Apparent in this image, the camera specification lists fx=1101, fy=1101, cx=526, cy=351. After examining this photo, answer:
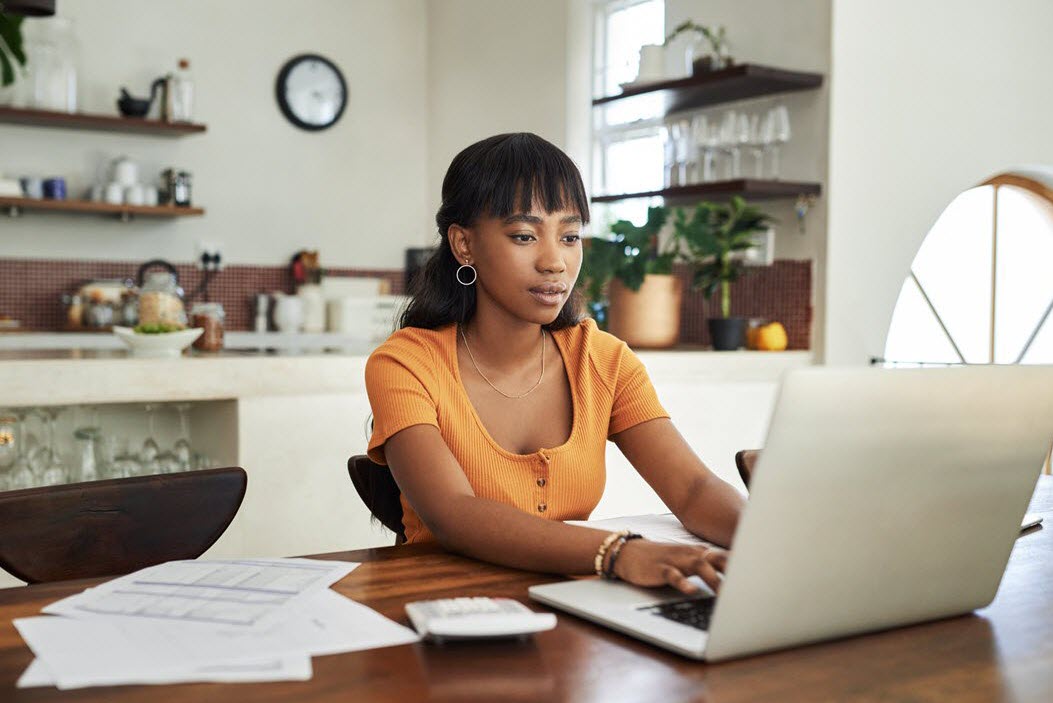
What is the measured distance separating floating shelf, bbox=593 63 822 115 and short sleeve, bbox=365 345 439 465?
2416mm

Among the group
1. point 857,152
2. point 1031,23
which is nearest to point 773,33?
point 857,152

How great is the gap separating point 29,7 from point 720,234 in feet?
7.39

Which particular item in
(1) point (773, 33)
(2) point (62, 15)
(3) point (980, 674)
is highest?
(2) point (62, 15)

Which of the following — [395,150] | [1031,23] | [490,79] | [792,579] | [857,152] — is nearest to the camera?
[792,579]

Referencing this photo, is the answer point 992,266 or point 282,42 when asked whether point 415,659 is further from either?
point 282,42

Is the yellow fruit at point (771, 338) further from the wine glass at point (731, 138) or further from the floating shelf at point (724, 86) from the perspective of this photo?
the floating shelf at point (724, 86)

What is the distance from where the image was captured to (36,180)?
539 centimetres

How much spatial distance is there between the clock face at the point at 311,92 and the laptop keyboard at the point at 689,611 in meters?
5.55

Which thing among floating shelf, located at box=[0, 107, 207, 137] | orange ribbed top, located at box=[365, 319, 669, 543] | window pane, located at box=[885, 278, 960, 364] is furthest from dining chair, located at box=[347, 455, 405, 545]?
floating shelf, located at box=[0, 107, 207, 137]

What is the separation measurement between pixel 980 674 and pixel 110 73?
5665 mm

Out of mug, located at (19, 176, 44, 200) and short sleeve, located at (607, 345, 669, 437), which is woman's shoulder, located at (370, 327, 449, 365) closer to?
short sleeve, located at (607, 345, 669, 437)

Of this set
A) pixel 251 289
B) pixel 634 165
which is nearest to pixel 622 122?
pixel 634 165

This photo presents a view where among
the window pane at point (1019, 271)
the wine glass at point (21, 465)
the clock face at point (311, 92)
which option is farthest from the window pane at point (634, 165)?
the wine glass at point (21, 465)

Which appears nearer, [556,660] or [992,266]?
[556,660]
